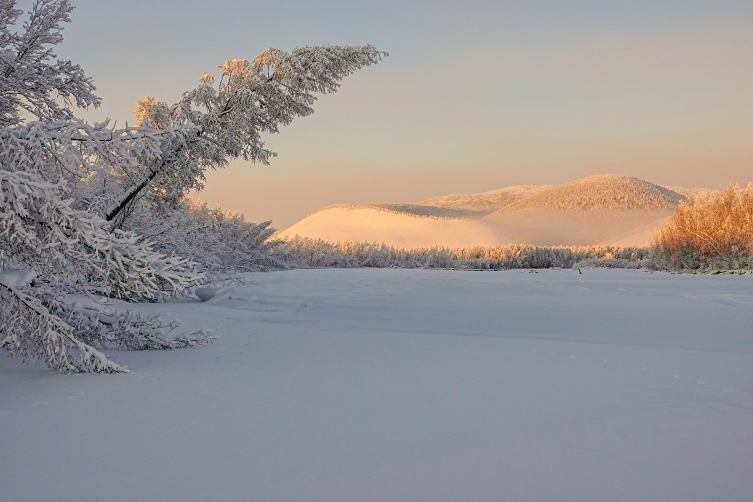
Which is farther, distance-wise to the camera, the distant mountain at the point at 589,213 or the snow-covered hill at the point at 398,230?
the distant mountain at the point at 589,213

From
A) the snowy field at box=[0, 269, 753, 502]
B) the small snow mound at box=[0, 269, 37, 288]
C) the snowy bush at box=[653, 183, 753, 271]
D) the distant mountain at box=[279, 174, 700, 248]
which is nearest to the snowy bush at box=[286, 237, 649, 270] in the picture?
the snowy bush at box=[653, 183, 753, 271]

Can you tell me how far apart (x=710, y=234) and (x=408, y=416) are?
22.8 ft

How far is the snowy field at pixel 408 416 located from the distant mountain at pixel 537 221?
15.1 m

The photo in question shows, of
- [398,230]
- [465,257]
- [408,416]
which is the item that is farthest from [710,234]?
[398,230]

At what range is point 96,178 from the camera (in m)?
5.32

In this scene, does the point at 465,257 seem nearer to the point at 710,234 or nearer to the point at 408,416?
the point at 710,234

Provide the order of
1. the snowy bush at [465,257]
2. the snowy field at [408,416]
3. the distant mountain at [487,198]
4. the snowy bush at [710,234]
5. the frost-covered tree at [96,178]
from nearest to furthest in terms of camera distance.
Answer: the snowy field at [408,416] < the frost-covered tree at [96,178] < the snowy bush at [710,234] < the snowy bush at [465,257] < the distant mountain at [487,198]

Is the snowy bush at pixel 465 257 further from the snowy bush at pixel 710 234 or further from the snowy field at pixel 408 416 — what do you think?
the snowy field at pixel 408 416

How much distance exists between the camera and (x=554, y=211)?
2359 cm

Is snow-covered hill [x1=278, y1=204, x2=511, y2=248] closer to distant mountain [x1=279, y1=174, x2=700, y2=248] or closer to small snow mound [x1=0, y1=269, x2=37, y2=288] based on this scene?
distant mountain [x1=279, y1=174, x2=700, y2=248]

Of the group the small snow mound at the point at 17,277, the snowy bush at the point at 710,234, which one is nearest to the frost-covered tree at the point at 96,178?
the small snow mound at the point at 17,277

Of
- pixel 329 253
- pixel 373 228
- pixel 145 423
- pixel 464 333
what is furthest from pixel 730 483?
pixel 373 228

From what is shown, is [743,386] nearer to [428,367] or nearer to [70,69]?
[428,367]

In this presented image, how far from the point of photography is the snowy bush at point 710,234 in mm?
6477
